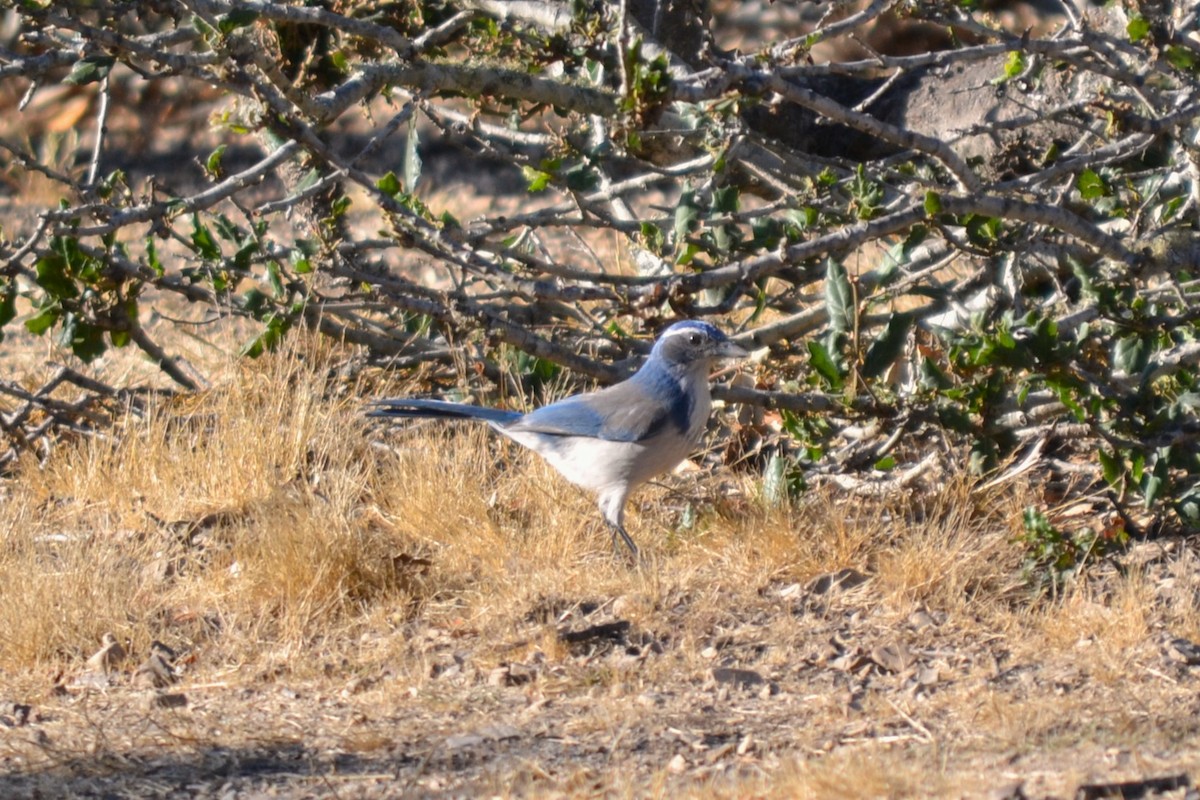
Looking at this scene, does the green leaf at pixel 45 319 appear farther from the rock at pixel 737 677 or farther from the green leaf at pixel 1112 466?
the green leaf at pixel 1112 466

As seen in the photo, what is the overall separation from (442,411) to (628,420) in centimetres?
76

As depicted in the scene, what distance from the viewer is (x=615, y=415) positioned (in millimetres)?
5574

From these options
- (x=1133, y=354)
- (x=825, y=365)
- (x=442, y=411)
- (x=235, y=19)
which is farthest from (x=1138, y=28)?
(x=442, y=411)

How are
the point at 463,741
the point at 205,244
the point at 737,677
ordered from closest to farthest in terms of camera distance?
the point at 463,741 < the point at 737,677 < the point at 205,244

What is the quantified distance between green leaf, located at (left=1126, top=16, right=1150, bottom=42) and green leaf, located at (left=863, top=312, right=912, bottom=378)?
1.14m

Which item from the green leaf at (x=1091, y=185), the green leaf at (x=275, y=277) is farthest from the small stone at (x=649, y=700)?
the green leaf at (x=275, y=277)

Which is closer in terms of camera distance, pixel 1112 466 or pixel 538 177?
pixel 1112 466

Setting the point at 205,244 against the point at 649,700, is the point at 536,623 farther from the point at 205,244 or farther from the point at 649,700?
the point at 205,244

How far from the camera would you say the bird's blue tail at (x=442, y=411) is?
5809 millimetres

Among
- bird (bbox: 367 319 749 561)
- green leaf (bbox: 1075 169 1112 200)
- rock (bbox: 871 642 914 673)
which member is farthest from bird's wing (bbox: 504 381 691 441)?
green leaf (bbox: 1075 169 1112 200)

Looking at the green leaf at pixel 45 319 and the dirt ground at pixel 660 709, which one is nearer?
the dirt ground at pixel 660 709

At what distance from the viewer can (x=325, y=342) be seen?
7141 mm

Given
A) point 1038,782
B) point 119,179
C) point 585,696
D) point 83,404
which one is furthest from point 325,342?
point 1038,782

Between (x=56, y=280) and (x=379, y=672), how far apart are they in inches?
88.5
